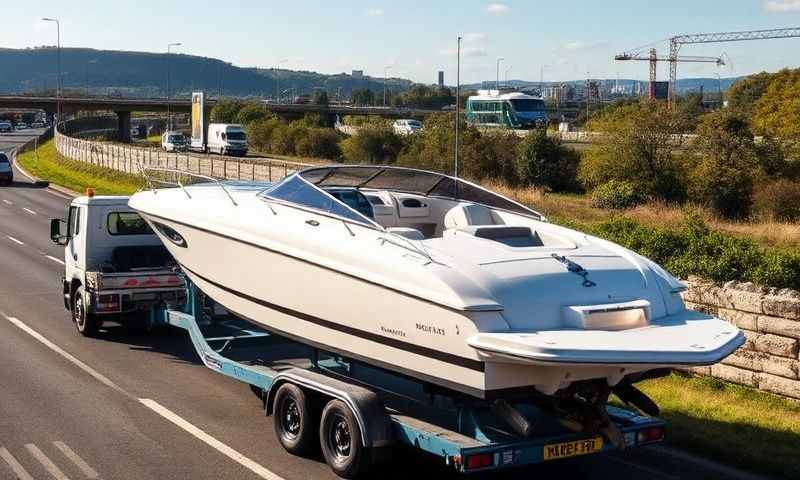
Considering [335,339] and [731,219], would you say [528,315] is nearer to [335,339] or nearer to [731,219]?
[335,339]

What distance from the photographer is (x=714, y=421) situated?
10703 millimetres

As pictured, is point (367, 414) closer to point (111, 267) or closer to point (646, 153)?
point (111, 267)

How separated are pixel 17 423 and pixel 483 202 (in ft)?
18.2

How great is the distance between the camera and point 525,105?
7525 centimetres

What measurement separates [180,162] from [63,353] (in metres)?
31.0

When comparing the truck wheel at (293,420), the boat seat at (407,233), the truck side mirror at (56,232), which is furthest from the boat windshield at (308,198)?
the truck side mirror at (56,232)

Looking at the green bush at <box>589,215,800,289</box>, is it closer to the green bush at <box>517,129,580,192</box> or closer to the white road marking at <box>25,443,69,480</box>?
the white road marking at <box>25,443,69,480</box>

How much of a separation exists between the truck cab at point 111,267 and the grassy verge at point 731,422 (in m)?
6.70

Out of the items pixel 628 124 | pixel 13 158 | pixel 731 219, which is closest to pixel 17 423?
pixel 731 219

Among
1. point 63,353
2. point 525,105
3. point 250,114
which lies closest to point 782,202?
point 63,353

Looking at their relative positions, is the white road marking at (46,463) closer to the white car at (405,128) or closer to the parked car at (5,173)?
the parked car at (5,173)

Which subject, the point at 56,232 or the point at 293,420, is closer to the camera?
the point at 293,420

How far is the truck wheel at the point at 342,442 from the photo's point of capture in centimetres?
837

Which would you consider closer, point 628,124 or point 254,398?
point 254,398
